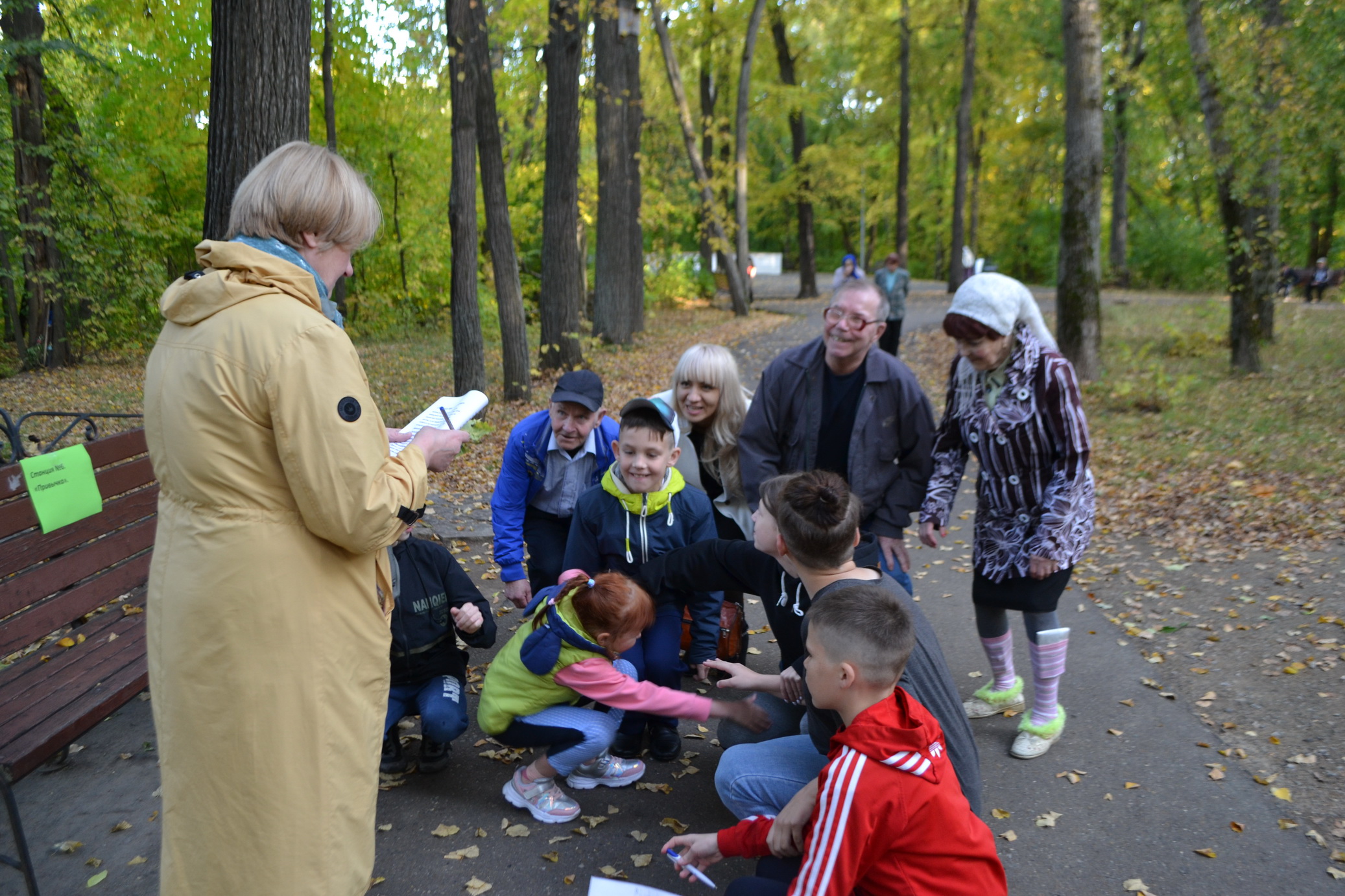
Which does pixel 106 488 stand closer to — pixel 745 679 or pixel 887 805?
pixel 745 679

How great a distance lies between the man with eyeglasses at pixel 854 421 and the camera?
13.2 ft

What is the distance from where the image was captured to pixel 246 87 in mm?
4785

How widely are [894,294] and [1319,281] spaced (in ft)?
63.6

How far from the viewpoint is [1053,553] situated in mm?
3629

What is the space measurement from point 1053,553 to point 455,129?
9.38 metres

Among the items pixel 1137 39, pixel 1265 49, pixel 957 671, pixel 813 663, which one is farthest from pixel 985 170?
pixel 813 663

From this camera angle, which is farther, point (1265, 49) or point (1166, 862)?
point (1265, 49)

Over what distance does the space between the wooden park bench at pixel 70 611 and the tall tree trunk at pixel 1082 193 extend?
34.6 feet

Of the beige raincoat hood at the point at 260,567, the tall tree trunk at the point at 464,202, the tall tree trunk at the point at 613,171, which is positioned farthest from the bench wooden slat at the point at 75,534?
the tall tree trunk at the point at 613,171

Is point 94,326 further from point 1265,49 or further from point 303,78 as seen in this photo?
point 1265,49

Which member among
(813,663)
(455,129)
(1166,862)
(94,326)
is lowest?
(1166,862)

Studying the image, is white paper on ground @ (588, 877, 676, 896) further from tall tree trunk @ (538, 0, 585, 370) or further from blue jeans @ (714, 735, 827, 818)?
tall tree trunk @ (538, 0, 585, 370)

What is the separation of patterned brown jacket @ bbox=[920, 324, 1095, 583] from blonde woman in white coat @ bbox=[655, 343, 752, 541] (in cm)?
114

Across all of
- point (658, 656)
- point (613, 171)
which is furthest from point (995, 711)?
point (613, 171)
